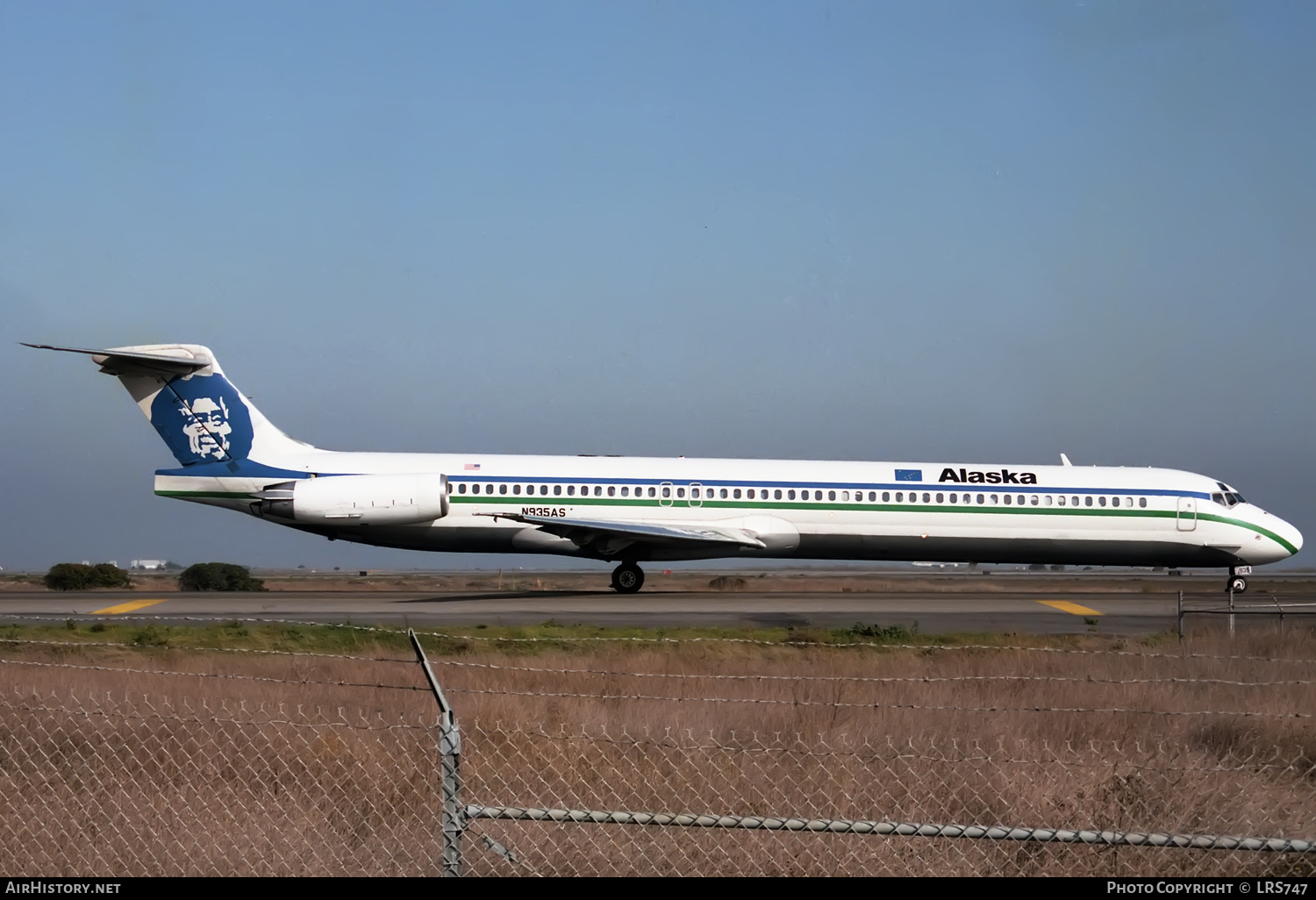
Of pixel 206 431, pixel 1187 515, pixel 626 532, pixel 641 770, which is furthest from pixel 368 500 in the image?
pixel 641 770

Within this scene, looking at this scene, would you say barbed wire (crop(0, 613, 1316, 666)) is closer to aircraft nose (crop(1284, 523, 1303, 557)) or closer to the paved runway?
the paved runway

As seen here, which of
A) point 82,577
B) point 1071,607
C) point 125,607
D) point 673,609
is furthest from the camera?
point 82,577

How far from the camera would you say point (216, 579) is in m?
39.9

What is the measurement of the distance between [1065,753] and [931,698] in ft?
6.66

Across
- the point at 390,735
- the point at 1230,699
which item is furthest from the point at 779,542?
the point at 390,735

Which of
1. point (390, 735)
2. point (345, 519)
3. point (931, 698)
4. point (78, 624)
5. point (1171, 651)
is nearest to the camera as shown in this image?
point (390, 735)

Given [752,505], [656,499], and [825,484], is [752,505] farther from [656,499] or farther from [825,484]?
[656,499]

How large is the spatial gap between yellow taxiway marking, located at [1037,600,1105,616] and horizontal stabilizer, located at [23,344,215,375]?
62.5ft

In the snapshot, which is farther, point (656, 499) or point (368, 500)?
point (656, 499)

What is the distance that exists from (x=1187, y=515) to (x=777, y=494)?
9.59 m

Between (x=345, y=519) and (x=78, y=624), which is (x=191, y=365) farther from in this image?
(x=78, y=624)
